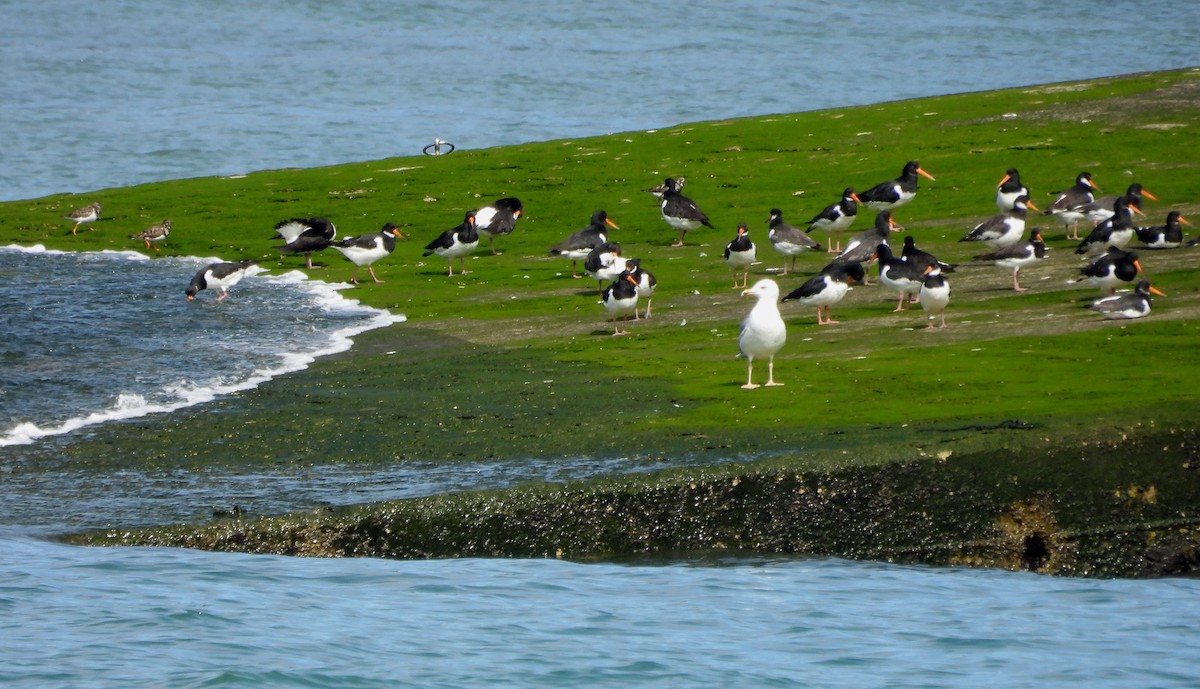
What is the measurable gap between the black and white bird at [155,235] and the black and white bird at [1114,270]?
824 inches

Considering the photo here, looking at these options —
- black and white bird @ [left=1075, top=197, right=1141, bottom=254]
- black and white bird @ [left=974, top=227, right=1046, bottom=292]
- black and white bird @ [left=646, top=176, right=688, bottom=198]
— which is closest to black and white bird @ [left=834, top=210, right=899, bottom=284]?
black and white bird @ [left=974, top=227, right=1046, bottom=292]

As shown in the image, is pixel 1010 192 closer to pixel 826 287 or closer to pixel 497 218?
pixel 826 287

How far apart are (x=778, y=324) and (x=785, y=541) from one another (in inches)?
179

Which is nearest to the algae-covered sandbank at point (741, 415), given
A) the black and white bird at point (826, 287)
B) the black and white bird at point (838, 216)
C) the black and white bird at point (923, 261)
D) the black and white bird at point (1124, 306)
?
the black and white bird at point (1124, 306)

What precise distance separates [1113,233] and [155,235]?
20.8 metres

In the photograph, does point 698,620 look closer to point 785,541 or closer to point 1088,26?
point 785,541

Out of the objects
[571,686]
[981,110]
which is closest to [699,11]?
[981,110]

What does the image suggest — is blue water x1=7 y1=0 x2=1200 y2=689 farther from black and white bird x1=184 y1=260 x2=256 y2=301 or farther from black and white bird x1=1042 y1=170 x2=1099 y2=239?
black and white bird x1=1042 y1=170 x2=1099 y2=239

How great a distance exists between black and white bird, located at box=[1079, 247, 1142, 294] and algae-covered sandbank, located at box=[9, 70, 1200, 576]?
601 mm

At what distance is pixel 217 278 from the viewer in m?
28.7

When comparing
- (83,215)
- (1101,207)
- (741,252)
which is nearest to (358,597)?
(741,252)

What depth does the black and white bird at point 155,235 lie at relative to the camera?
3494 cm

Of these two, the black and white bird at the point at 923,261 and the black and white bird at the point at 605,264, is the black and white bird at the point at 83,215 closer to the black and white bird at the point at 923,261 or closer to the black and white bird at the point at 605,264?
the black and white bird at the point at 605,264

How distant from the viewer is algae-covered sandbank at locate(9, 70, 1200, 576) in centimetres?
1520
